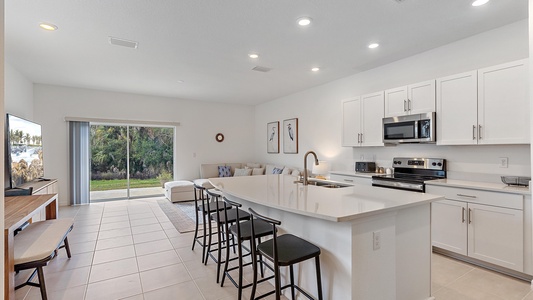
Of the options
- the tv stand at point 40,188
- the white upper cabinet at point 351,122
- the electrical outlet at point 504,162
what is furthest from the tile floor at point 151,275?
the white upper cabinet at point 351,122

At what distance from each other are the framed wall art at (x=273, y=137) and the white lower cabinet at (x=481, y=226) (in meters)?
4.17

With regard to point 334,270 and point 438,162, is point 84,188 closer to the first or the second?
point 334,270

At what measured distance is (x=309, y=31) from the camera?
2.98 meters

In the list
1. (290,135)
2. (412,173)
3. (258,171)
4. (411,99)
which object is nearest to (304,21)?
(411,99)

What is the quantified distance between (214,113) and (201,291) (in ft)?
18.3

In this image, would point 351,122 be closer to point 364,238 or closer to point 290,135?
point 290,135

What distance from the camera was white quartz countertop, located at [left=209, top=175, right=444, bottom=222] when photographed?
168 cm

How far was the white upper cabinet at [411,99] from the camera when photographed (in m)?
3.34

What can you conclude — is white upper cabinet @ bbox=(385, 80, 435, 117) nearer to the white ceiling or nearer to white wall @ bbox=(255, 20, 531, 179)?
white wall @ bbox=(255, 20, 531, 179)

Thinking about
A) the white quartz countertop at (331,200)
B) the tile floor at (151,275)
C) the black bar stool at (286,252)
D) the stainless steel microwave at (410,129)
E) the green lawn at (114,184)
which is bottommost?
the tile floor at (151,275)

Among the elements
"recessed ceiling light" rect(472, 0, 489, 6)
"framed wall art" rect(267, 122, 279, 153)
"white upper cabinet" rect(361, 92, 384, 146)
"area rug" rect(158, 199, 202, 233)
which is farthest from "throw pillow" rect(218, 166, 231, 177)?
"recessed ceiling light" rect(472, 0, 489, 6)

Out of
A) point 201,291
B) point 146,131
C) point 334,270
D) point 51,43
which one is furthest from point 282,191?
point 146,131

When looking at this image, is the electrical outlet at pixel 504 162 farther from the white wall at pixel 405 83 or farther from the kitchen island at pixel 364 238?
the kitchen island at pixel 364 238

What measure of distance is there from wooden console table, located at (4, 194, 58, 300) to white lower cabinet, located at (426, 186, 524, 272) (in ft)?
13.1
